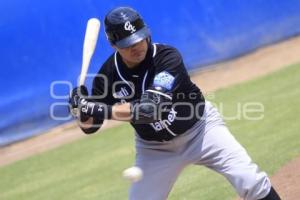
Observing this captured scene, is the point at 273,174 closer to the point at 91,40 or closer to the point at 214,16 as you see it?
the point at 91,40

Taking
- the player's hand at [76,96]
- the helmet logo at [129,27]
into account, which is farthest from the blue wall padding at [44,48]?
the helmet logo at [129,27]

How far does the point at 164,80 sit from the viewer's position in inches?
161

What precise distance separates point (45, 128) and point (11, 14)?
1728 mm

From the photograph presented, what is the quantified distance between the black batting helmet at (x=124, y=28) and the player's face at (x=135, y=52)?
0.11ft

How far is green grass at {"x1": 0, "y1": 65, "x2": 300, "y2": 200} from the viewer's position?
21.0 ft

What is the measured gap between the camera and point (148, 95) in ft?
13.2

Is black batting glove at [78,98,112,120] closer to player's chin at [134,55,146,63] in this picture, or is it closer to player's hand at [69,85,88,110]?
player's hand at [69,85,88,110]

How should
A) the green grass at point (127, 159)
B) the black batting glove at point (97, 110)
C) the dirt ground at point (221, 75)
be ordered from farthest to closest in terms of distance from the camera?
1. the dirt ground at point (221, 75)
2. the green grass at point (127, 159)
3. the black batting glove at point (97, 110)

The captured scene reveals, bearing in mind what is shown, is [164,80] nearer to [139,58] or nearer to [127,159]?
[139,58]

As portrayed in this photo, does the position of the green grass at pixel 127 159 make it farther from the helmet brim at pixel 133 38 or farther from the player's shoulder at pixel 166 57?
the helmet brim at pixel 133 38

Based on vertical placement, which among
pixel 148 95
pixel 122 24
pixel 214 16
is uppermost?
pixel 122 24

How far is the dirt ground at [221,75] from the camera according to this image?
30.9ft

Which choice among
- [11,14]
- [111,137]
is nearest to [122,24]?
[111,137]

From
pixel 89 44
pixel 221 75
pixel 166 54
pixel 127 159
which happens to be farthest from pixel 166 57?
pixel 221 75
